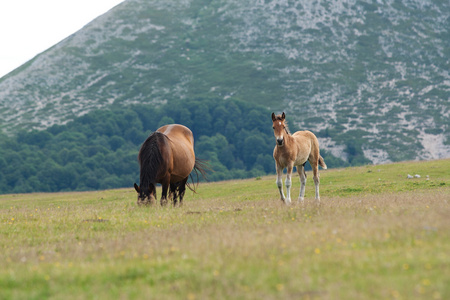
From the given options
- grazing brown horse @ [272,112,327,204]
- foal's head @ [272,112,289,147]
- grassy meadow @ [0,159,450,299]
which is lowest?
grassy meadow @ [0,159,450,299]

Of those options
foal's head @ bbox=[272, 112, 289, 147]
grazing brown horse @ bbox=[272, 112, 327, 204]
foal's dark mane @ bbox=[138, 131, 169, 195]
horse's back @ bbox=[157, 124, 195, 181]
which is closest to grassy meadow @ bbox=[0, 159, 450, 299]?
foal's dark mane @ bbox=[138, 131, 169, 195]

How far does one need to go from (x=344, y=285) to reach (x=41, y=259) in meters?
6.54

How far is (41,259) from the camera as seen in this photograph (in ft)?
35.9

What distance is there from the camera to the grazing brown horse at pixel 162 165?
19109mm

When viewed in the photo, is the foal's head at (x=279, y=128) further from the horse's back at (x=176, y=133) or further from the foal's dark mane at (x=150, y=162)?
the horse's back at (x=176, y=133)

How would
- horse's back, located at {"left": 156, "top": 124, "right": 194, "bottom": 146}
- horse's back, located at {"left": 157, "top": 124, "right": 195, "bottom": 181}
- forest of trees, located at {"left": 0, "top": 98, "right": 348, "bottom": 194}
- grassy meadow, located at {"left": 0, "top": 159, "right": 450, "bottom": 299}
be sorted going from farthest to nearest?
forest of trees, located at {"left": 0, "top": 98, "right": 348, "bottom": 194}
horse's back, located at {"left": 156, "top": 124, "right": 194, "bottom": 146}
horse's back, located at {"left": 157, "top": 124, "right": 195, "bottom": 181}
grassy meadow, located at {"left": 0, "top": 159, "right": 450, "bottom": 299}

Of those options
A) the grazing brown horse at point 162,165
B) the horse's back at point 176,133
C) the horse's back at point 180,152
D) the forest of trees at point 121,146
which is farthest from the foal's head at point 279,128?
the forest of trees at point 121,146

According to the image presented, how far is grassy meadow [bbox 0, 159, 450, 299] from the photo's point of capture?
7812mm

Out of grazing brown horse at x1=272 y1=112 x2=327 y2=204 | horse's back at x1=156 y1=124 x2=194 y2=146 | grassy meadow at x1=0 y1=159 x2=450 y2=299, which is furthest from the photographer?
horse's back at x1=156 y1=124 x2=194 y2=146

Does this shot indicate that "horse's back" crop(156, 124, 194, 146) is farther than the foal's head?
Yes

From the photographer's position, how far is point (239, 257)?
9383mm

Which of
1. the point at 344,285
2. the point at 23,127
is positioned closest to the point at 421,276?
the point at 344,285

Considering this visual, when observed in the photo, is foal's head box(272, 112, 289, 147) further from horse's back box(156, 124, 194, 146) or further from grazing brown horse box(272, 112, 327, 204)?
horse's back box(156, 124, 194, 146)

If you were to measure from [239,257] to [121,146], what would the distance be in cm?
15267
